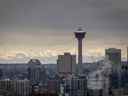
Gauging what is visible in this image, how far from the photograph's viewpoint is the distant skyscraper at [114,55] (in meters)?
7.71

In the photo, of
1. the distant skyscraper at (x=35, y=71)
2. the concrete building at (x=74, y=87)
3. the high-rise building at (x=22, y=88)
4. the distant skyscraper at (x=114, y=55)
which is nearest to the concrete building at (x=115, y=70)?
the distant skyscraper at (x=114, y=55)

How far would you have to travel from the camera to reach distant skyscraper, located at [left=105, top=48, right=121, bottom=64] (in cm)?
771

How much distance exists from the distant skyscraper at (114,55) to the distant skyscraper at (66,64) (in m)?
0.73

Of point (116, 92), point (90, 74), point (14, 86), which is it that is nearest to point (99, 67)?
point (90, 74)

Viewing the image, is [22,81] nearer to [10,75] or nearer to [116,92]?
[10,75]

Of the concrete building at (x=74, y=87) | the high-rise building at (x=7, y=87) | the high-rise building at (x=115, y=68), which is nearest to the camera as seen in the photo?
the high-rise building at (x=7, y=87)

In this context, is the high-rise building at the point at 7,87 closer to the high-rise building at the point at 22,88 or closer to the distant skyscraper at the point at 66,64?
the high-rise building at the point at 22,88

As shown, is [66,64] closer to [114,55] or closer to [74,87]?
[74,87]

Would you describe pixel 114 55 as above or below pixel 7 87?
above

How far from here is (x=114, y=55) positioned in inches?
311

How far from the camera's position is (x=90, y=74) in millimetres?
7453

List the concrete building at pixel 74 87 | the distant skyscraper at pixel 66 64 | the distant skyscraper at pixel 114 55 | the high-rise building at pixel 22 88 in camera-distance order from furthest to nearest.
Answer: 1. the distant skyscraper at pixel 66 64
2. the distant skyscraper at pixel 114 55
3. the concrete building at pixel 74 87
4. the high-rise building at pixel 22 88

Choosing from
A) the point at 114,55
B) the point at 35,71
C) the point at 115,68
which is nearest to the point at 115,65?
the point at 115,68

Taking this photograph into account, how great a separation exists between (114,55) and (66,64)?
103cm
